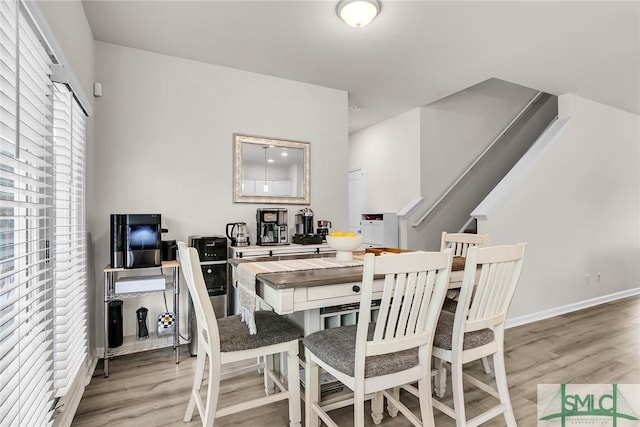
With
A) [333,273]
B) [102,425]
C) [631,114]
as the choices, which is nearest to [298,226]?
[333,273]

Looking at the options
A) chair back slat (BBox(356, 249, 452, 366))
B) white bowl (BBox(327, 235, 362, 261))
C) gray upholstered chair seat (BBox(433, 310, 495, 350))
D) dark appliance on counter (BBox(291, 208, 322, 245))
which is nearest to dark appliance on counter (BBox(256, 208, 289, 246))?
dark appliance on counter (BBox(291, 208, 322, 245))

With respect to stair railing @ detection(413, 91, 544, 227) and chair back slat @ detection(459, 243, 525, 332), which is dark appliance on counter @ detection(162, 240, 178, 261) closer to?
chair back slat @ detection(459, 243, 525, 332)

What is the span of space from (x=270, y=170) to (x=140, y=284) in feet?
5.44

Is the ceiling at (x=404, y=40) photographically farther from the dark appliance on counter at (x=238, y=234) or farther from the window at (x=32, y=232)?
the dark appliance on counter at (x=238, y=234)

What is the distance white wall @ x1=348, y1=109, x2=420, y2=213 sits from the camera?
4711mm

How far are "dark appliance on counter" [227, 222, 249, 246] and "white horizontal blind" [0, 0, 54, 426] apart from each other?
5.49 ft

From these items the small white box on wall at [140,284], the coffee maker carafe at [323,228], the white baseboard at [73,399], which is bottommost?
the white baseboard at [73,399]

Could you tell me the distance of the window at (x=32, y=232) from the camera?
1.10 m

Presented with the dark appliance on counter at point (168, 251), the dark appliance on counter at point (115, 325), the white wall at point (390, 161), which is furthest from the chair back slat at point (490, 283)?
the white wall at point (390, 161)

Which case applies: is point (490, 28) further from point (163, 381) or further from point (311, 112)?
point (163, 381)

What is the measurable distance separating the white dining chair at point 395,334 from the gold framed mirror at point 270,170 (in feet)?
7.27

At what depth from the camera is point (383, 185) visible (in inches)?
208

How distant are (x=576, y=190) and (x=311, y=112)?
3.36 meters

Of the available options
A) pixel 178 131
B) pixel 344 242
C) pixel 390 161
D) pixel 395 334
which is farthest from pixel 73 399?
pixel 390 161
